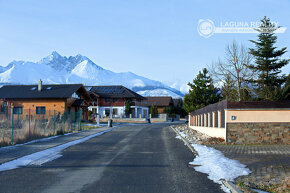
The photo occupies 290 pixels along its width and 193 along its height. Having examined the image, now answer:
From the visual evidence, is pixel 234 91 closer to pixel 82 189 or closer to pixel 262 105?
pixel 262 105

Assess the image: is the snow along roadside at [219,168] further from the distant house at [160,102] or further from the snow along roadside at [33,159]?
the distant house at [160,102]

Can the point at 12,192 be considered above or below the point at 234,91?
below

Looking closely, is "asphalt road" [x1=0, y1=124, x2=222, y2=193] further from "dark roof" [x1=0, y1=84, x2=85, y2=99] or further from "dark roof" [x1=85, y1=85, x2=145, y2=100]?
"dark roof" [x1=85, y1=85, x2=145, y2=100]

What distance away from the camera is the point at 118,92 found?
2761 inches

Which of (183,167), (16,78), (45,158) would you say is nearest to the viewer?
(183,167)

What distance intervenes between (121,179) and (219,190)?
2549mm

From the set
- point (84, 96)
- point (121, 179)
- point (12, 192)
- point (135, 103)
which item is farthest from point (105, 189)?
point (135, 103)

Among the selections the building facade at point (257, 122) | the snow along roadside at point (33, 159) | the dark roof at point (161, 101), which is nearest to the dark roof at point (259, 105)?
the building facade at point (257, 122)

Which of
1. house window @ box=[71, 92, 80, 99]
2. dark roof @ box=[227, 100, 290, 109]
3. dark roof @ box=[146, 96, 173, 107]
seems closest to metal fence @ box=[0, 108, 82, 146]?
dark roof @ box=[227, 100, 290, 109]

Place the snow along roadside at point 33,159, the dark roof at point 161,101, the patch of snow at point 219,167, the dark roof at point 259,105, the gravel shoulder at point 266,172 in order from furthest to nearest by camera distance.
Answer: the dark roof at point 161,101
the dark roof at point 259,105
the snow along roadside at point 33,159
the patch of snow at point 219,167
the gravel shoulder at point 266,172

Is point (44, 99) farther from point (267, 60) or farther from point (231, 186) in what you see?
point (231, 186)

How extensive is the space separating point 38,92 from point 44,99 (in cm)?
213

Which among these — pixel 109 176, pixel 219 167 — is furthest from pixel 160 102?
pixel 109 176

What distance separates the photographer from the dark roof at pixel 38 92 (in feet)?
157
